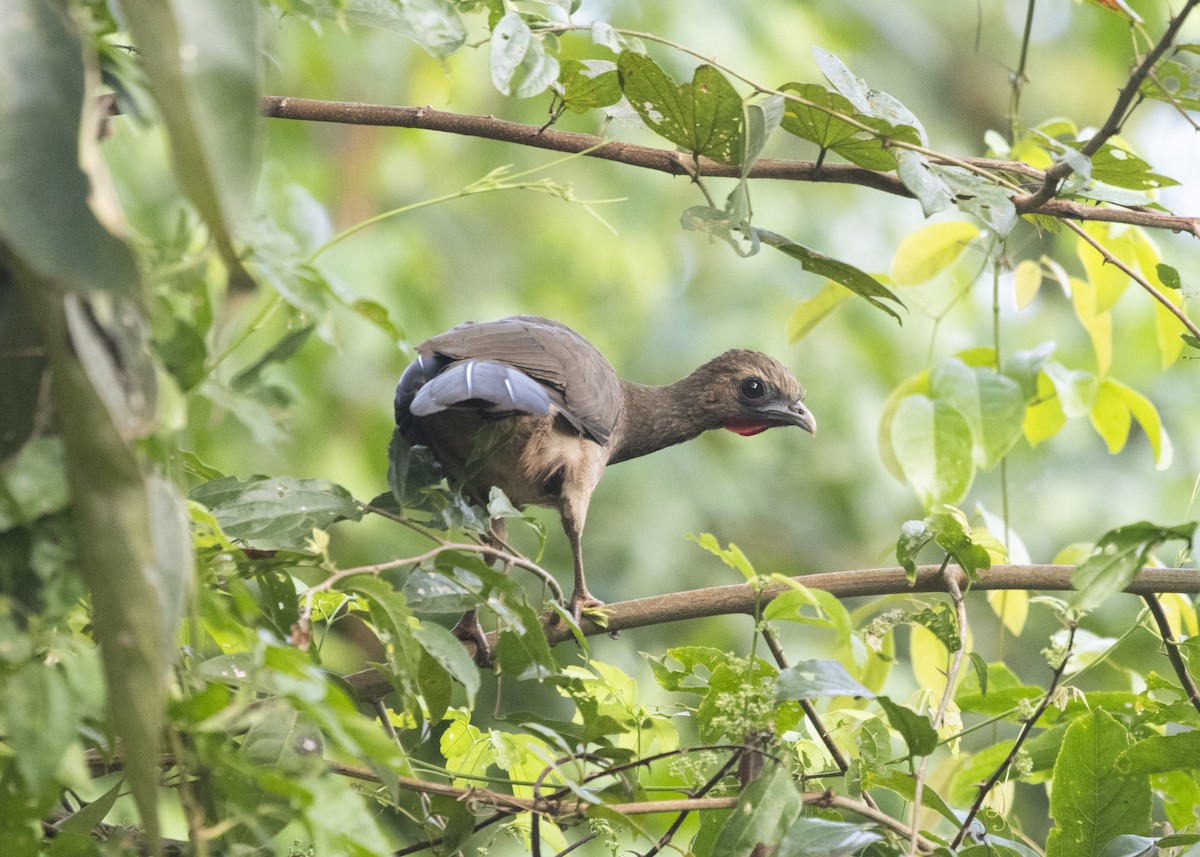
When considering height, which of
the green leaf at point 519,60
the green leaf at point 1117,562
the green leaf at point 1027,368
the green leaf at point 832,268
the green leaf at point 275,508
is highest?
the green leaf at point 519,60

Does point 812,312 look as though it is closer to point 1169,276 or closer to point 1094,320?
point 1094,320

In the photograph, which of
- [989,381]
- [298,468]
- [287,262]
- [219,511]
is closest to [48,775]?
[287,262]

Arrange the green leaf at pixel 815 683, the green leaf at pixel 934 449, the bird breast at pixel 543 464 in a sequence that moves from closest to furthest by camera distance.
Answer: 1. the green leaf at pixel 815 683
2. the green leaf at pixel 934 449
3. the bird breast at pixel 543 464

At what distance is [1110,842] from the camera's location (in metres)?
1.20

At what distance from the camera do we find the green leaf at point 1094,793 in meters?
1.20

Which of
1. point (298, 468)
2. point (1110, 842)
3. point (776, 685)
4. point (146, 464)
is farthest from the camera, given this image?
point (298, 468)

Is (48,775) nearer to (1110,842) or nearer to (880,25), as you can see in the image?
(1110,842)

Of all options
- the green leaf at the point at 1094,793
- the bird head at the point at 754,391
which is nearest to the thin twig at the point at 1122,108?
the green leaf at the point at 1094,793

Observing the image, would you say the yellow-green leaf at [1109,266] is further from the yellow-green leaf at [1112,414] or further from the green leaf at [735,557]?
the green leaf at [735,557]

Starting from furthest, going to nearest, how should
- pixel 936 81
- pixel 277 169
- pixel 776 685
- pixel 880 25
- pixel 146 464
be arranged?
pixel 936 81 < pixel 880 25 < pixel 277 169 < pixel 776 685 < pixel 146 464

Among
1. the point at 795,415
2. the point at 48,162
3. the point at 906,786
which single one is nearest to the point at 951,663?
the point at 906,786

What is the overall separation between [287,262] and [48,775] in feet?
1.06

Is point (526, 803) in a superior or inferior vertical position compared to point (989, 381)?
inferior

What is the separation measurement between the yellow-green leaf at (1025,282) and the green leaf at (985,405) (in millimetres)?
418
